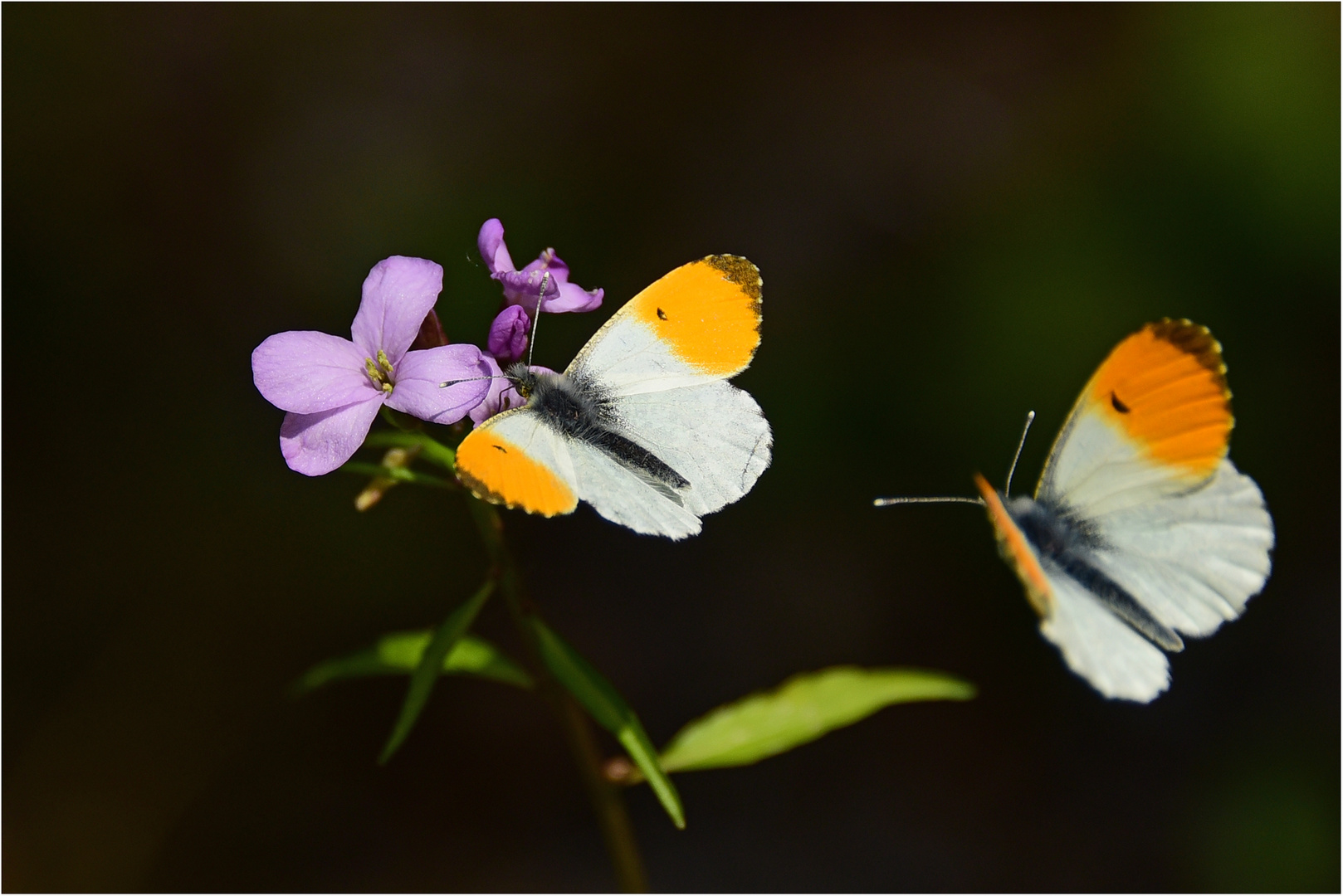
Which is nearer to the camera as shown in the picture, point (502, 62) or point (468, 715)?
point (468, 715)

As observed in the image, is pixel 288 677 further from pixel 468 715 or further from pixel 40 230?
pixel 40 230

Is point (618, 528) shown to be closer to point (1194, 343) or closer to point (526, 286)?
point (526, 286)

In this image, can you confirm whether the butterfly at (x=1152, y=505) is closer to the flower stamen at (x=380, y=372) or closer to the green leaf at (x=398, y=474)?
the green leaf at (x=398, y=474)

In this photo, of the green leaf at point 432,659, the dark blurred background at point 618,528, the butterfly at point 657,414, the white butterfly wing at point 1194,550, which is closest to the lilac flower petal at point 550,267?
the butterfly at point 657,414

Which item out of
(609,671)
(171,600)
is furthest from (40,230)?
(609,671)

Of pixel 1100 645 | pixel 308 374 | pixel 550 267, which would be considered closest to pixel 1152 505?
pixel 1100 645

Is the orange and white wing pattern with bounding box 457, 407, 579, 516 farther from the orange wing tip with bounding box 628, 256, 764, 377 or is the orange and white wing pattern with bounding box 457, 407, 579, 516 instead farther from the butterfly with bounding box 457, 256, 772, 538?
the orange wing tip with bounding box 628, 256, 764, 377

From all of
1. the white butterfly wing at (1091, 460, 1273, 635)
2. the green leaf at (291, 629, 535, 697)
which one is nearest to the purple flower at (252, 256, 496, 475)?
the green leaf at (291, 629, 535, 697)
